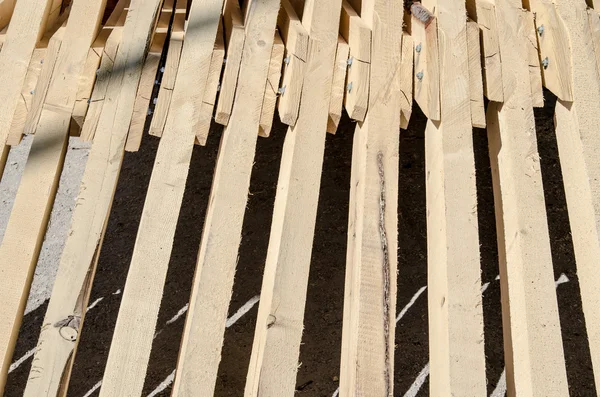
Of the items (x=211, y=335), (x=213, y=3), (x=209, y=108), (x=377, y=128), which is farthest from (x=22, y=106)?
(x=377, y=128)

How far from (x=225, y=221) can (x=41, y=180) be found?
54cm

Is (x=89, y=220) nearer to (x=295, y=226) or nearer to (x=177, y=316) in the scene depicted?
(x=295, y=226)

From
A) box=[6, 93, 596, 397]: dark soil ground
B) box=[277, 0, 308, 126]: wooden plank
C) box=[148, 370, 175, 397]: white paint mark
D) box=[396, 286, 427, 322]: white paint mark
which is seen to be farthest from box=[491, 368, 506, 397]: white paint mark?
box=[277, 0, 308, 126]: wooden plank

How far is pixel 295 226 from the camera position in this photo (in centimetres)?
177

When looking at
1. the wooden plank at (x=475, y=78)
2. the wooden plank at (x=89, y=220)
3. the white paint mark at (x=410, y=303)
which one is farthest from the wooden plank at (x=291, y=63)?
the white paint mark at (x=410, y=303)

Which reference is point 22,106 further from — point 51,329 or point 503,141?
point 503,141

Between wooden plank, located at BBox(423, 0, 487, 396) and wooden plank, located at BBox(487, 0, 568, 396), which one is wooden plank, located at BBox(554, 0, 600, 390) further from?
wooden plank, located at BBox(423, 0, 487, 396)

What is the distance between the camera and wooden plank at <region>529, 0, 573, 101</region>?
2.15m

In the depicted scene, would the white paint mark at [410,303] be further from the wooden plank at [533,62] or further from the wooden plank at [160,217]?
the wooden plank at [160,217]

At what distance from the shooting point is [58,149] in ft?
6.14

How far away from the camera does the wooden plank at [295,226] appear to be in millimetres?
1593

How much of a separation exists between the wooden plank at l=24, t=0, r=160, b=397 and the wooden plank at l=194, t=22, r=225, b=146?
0.21m

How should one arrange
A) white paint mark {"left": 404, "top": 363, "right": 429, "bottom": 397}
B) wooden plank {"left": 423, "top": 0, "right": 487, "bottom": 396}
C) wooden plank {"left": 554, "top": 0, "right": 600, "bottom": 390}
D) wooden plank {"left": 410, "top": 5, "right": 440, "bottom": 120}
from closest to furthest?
wooden plank {"left": 423, "top": 0, "right": 487, "bottom": 396} < wooden plank {"left": 554, "top": 0, "right": 600, "bottom": 390} < wooden plank {"left": 410, "top": 5, "right": 440, "bottom": 120} < white paint mark {"left": 404, "top": 363, "right": 429, "bottom": 397}

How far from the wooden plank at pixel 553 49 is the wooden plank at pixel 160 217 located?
95 cm
